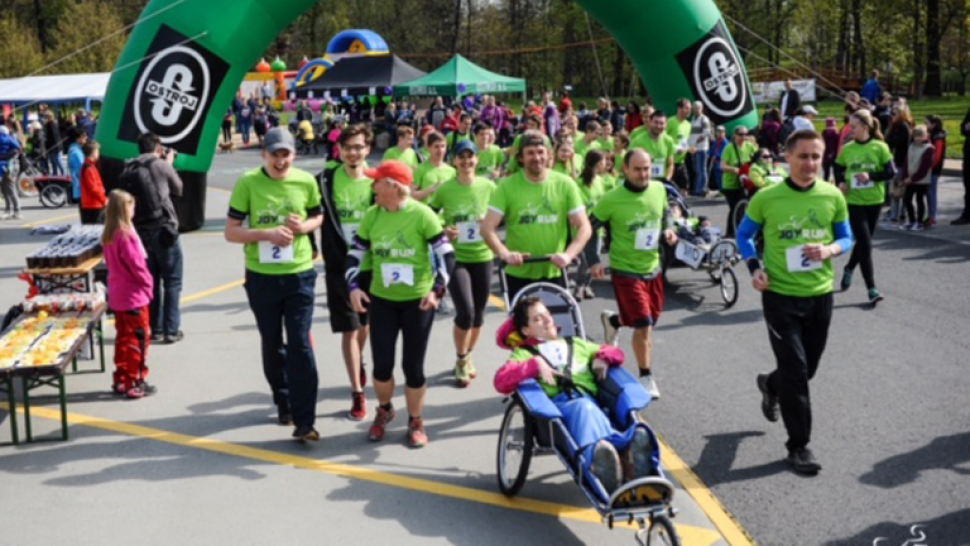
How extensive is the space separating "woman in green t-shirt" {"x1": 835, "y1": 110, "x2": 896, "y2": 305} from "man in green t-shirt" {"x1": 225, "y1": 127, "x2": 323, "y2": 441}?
5.88 meters

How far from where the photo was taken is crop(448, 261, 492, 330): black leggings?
24.9 feet

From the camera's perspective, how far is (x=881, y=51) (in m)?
53.8

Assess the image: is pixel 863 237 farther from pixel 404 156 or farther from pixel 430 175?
pixel 404 156

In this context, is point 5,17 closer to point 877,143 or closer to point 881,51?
point 881,51

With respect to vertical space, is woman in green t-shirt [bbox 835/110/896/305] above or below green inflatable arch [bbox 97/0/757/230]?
below

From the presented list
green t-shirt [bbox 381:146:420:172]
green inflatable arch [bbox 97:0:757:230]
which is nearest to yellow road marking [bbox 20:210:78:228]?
green inflatable arch [bbox 97:0:757:230]

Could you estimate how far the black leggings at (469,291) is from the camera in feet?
24.9

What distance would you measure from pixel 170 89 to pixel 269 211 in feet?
26.5

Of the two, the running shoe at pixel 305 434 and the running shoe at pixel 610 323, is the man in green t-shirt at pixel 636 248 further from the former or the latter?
the running shoe at pixel 305 434

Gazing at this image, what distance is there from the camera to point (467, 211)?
799cm

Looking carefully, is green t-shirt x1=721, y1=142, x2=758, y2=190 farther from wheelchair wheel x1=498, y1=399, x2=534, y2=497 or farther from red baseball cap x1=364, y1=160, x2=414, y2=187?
wheelchair wheel x1=498, y1=399, x2=534, y2=497

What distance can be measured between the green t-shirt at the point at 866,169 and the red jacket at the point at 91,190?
9487 mm

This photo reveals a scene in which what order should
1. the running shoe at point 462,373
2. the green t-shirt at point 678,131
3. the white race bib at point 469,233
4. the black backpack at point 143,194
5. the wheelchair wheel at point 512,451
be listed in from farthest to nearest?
the green t-shirt at point 678,131 < the black backpack at point 143,194 < the running shoe at point 462,373 < the white race bib at point 469,233 < the wheelchair wheel at point 512,451

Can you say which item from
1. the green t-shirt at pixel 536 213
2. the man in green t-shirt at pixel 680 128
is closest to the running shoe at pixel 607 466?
the green t-shirt at pixel 536 213
